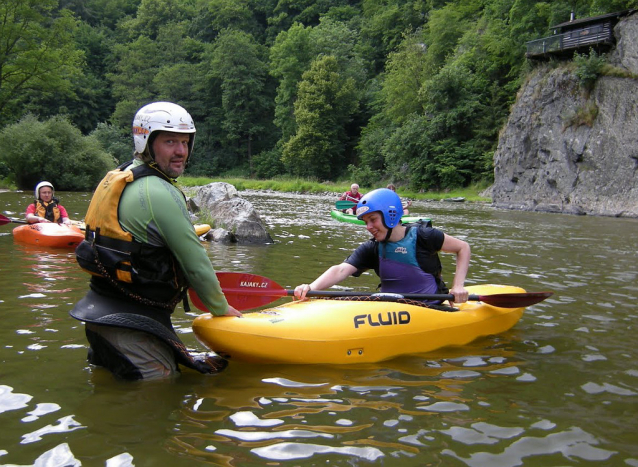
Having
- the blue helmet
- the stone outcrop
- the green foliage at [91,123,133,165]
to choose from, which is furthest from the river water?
the green foliage at [91,123,133,165]

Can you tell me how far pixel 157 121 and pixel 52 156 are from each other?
905 inches

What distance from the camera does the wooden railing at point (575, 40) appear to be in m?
21.1

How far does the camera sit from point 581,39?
21875mm

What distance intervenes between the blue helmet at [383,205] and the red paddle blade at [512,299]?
1124 mm

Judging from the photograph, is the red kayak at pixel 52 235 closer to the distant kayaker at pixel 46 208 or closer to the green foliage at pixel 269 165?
the distant kayaker at pixel 46 208

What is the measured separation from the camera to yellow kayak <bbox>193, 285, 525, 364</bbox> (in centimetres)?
365

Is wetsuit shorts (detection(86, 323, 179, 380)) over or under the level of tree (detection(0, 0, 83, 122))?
under

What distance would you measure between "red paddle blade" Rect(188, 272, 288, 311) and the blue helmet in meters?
0.93

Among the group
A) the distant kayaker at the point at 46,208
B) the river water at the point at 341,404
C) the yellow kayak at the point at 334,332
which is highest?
the distant kayaker at the point at 46,208

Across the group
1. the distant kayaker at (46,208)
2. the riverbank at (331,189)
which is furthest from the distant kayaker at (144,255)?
the riverbank at (331,189)

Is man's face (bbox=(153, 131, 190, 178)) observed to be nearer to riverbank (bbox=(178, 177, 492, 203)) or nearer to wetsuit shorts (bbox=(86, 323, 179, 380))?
wetsuit shorts (bbox=(86, 323, 179, 380))

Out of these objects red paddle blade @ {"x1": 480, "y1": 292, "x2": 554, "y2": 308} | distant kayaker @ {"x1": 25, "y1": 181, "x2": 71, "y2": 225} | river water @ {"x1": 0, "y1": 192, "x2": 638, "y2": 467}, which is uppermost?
distant kayaker @ {"x1": 25, "y1": 181, "x2": 71, "y2": 225}

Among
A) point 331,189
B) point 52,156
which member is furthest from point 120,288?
point 331,189

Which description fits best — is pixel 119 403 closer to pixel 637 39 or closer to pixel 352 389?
pixel 352 389
